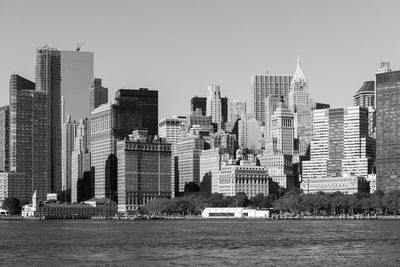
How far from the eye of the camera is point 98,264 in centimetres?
11156

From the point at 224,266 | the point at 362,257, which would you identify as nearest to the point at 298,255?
the point at 362,257

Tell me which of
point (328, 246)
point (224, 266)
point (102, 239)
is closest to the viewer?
point (224, 266)

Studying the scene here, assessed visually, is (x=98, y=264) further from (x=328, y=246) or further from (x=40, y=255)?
(x=328, y=246)

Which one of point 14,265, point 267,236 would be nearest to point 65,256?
point 14,265

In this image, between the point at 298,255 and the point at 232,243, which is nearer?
the point at 298,255

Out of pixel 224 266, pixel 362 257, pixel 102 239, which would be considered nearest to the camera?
pixel 224 266

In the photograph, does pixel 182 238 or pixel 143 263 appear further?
pixel 182 238

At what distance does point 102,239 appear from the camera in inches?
6437

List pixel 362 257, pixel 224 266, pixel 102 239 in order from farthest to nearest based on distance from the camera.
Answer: pixel 102 239, pixel 362 257, pixel 224 266

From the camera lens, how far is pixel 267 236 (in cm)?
17162

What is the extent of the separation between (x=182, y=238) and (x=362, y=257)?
51908 mm

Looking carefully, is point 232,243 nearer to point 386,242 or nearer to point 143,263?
point 386,242

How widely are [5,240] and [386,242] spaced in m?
59.7

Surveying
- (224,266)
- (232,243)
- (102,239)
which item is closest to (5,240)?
(102,239)
